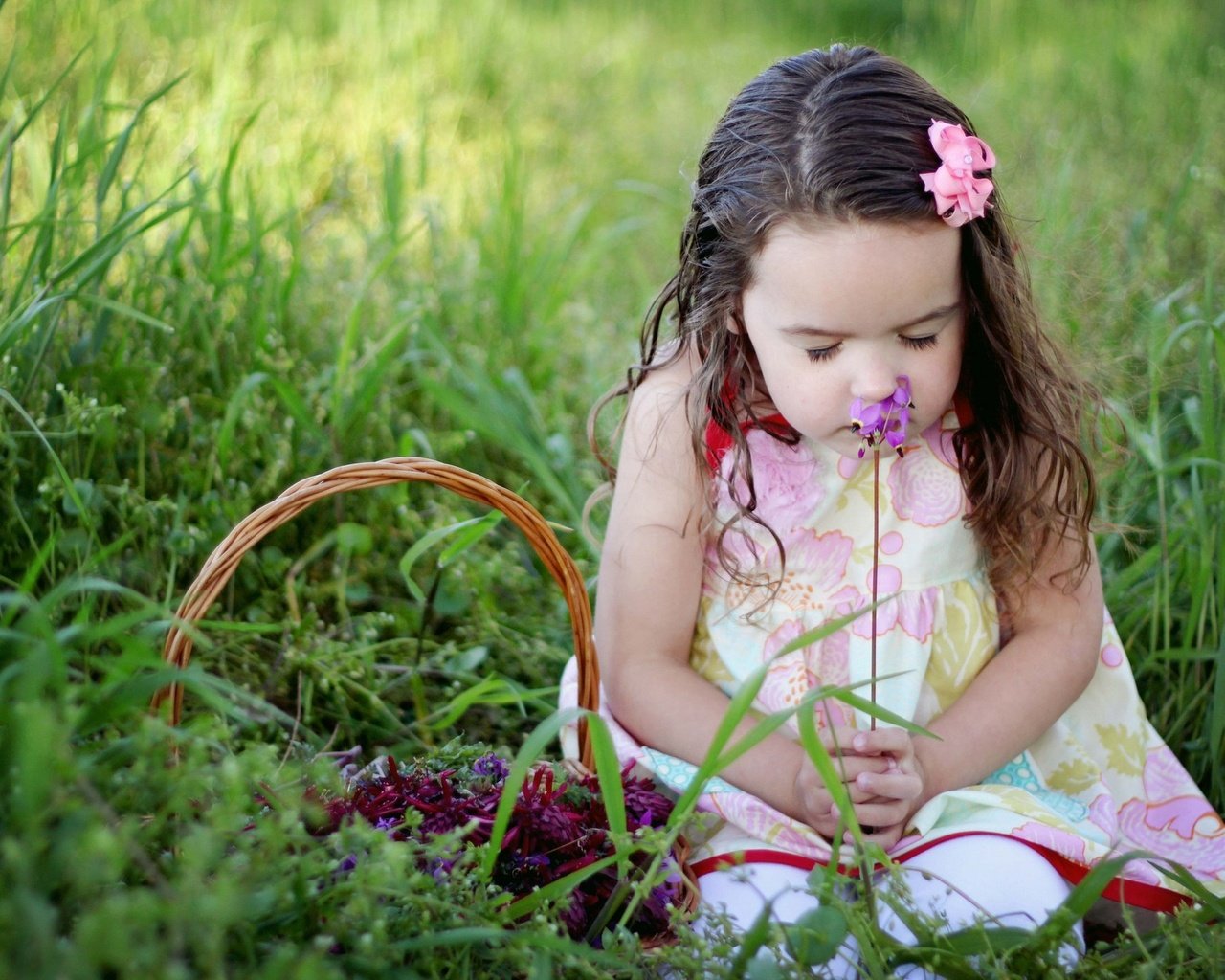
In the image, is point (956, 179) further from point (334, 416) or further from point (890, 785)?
point (334, 416)

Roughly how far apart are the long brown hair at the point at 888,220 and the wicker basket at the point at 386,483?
0.79 ft

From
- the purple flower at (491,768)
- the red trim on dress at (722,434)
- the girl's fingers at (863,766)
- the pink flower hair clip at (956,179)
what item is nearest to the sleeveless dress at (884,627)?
the red trim on dress at (722,434)

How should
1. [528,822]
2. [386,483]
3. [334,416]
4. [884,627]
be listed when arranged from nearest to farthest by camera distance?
[528,822] → [386,483] → [884,627] → [334,416]

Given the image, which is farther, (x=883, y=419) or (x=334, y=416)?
(x=334, y=416)

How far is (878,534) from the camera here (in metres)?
1.62

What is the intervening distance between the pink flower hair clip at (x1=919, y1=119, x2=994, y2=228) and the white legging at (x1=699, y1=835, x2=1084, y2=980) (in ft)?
2.48

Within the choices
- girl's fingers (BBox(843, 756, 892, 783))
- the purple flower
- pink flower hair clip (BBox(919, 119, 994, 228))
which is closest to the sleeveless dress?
girl's fingers (BBox(843, 756, 892, 783))

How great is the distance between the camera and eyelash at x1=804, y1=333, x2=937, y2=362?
150cm

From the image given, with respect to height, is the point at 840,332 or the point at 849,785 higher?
the point at 840,332

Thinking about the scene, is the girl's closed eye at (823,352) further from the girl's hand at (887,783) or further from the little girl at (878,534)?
the girl's hand at (887,783)

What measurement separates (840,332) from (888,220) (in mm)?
139

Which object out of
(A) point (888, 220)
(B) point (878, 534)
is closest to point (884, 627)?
(B) point (878, 534)

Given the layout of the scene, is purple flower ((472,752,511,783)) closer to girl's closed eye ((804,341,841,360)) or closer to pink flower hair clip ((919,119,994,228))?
girl's closed eye ((804,341,841,360))

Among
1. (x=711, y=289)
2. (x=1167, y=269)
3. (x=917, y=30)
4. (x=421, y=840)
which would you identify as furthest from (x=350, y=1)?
(x=421, y=840)
